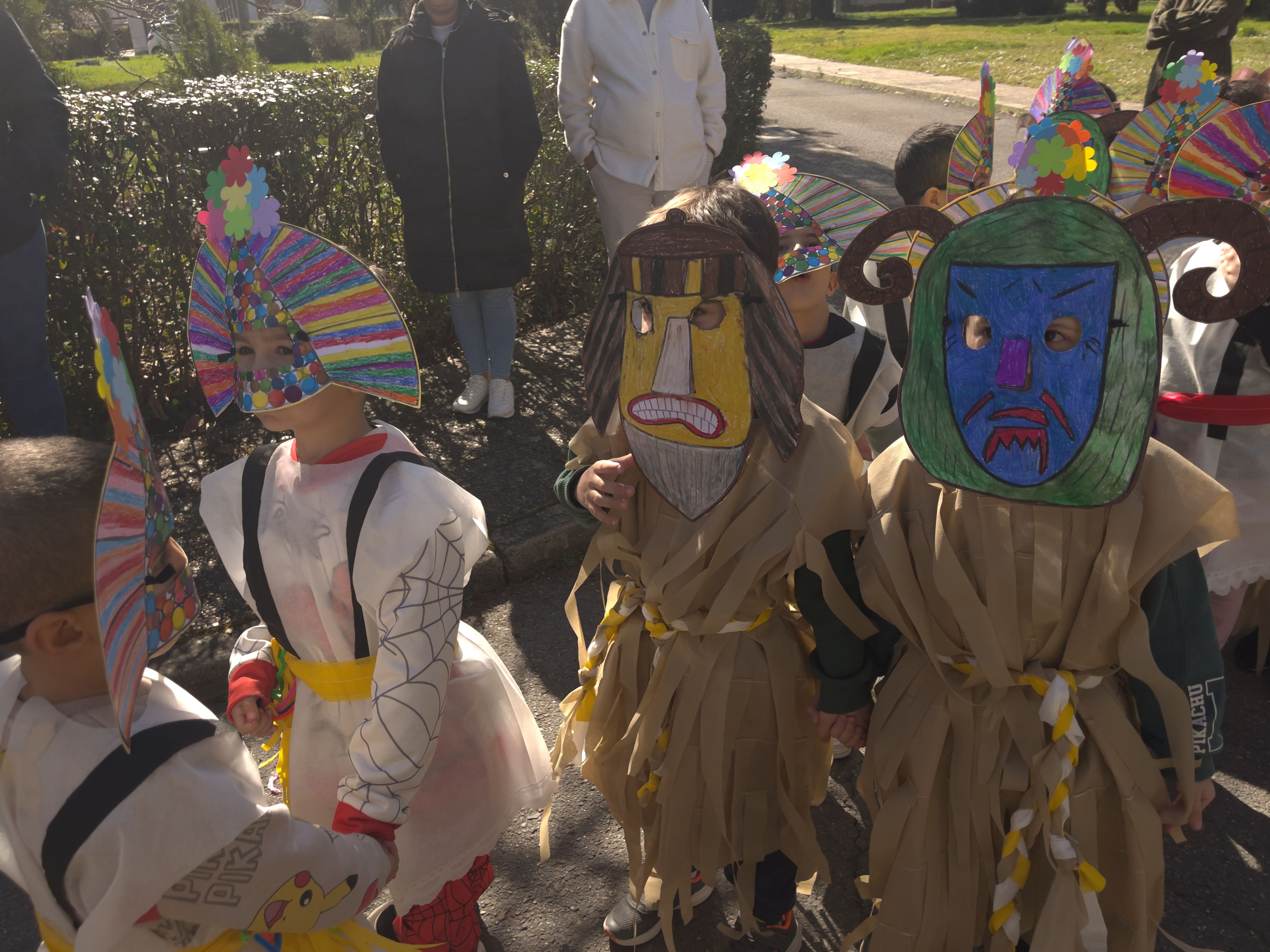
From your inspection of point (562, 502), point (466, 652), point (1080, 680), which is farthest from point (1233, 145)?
point (466, 652)

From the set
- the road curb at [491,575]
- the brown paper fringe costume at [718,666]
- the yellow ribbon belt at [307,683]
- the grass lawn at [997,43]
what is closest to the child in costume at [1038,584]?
the brown paper fringe costume at [718,666]

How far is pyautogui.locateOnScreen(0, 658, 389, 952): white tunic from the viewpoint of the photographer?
1231mm

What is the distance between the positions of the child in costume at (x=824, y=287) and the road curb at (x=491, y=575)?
4.60 feet

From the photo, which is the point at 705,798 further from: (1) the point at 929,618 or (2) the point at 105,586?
(2) the point at 105,586

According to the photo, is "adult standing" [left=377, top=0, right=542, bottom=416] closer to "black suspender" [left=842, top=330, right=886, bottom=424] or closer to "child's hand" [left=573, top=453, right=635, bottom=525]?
"black suspender" [left=842, top=330, right=886, bottom=424]

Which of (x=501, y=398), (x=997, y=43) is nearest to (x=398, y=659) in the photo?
(x=501, y=398)

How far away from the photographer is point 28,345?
3.47 metres

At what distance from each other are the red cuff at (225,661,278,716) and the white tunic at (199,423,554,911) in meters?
0.02

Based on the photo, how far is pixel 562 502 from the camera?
201cm

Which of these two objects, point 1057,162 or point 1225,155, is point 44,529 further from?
point 1225,155

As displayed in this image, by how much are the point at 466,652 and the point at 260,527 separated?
47 cm

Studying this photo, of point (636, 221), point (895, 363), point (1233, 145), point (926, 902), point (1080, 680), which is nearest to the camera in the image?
point (1080, 680)

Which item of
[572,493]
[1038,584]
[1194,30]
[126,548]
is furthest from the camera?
[1194,30]

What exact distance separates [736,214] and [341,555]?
933 mm
